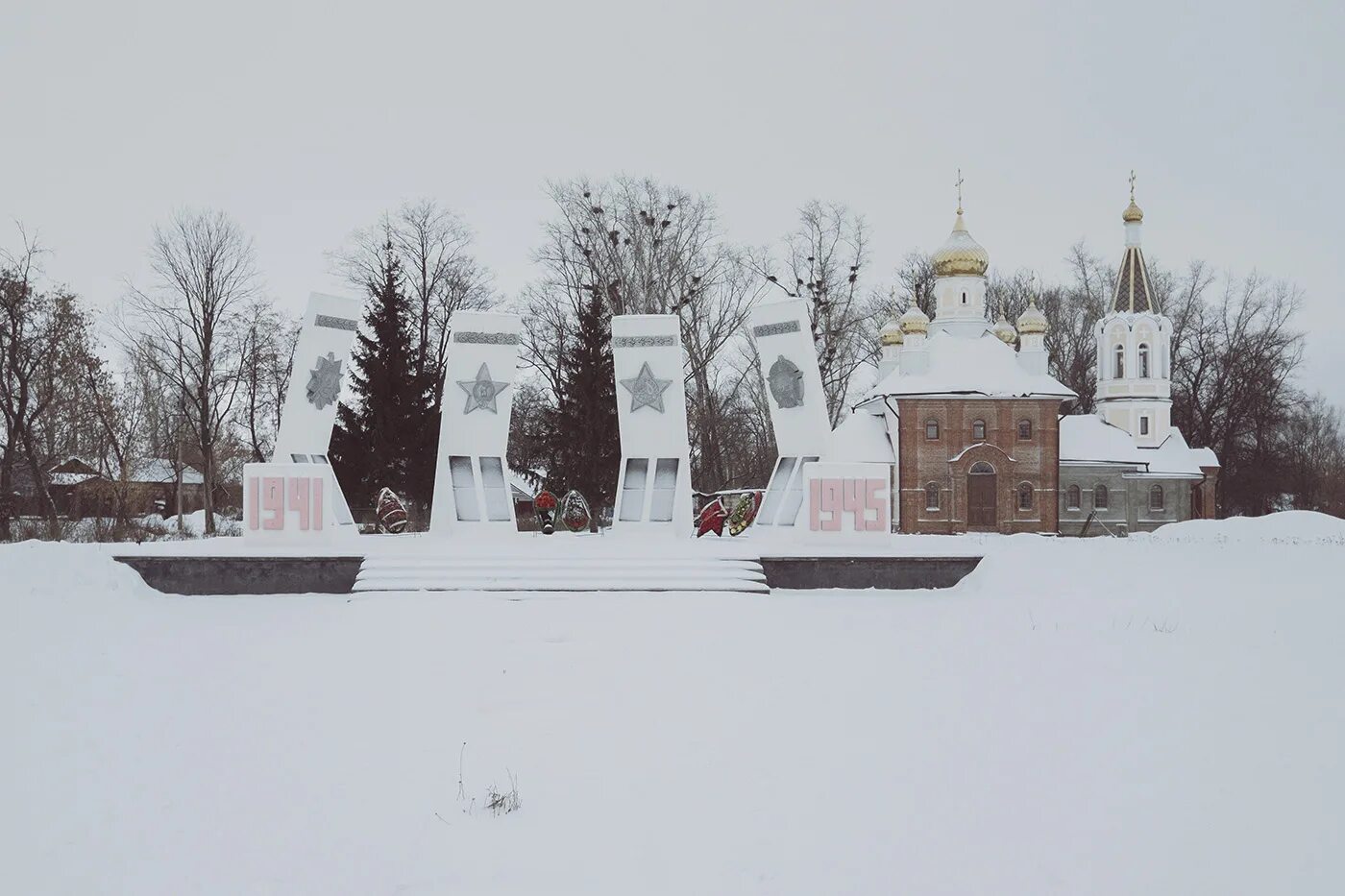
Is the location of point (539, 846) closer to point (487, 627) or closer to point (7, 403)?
point (487, 627)

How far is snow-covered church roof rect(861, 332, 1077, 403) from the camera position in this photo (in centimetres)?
3916

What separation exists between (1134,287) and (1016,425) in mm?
10286

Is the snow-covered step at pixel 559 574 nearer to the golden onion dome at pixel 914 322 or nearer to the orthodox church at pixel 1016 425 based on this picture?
the orthodox church at pixel 1016 425

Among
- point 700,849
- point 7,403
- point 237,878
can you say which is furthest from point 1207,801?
point 7,403

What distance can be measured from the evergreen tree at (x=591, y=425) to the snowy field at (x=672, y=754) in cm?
1842

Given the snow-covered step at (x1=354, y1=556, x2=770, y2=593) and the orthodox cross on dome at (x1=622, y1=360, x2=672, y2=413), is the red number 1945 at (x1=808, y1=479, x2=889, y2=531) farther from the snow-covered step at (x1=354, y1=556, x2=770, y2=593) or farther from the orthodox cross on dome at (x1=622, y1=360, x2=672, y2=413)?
the orthodox cross on dome at (x1=622, y1=360, x2=672, y2=413)

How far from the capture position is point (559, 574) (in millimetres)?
13516

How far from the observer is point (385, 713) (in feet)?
24.1

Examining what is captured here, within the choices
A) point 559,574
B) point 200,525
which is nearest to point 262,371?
point 200,525

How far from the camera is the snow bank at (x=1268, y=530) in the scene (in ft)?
77.3

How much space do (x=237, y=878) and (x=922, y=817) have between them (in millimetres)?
3345

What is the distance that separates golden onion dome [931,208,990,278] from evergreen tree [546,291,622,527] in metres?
18.3

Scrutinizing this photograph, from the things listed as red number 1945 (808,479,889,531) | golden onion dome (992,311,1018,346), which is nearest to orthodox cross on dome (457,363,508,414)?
red number 1945 (808,479,889,531)

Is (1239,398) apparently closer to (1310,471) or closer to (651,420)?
(1310,471)
